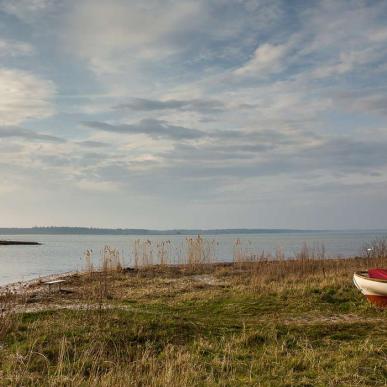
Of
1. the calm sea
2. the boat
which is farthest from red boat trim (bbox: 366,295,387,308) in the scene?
the calm sea

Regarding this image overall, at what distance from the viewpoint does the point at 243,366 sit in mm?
7488

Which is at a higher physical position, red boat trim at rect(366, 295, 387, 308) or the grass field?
red boat trim at rect(366, 295, 387, 308)

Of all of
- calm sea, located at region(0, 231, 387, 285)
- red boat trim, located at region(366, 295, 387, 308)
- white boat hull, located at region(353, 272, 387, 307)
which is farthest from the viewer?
calm sea, located at region(0, 231, 387, 285)

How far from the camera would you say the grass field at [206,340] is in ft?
22.3

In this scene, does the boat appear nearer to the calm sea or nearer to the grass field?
the grass field

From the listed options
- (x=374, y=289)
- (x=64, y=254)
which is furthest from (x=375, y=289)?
(x=64, y=254)

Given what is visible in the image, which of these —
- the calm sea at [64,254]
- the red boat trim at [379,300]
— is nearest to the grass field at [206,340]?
the red boat trim at [379,300]

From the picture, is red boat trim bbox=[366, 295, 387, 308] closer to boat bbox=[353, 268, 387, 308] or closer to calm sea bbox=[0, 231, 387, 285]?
boat bbox=[353, 268, 387, 308]

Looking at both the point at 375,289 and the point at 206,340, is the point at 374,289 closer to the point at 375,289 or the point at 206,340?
the point at 375,289

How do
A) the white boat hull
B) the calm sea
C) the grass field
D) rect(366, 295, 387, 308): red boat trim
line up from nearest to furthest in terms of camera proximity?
the grass field, the white boat hull, rect(366, 295, 387, 308): red boat trim, the calm sea

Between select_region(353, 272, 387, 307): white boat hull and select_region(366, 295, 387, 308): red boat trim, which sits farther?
select_region(366, 295, 387, 308): red boat trim

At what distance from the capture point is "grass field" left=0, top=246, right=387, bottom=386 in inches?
268

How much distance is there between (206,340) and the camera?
908cm

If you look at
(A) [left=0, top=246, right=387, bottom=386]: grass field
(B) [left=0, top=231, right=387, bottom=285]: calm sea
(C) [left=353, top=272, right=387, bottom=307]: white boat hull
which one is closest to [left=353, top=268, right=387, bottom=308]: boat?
(C) [left=353, top=272, right=387, bottom=307]: white boat hull
